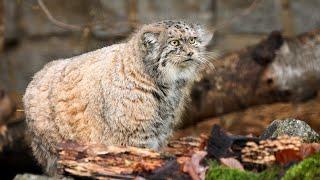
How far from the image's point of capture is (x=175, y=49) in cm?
654

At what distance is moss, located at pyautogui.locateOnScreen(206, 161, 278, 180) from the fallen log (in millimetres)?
5460

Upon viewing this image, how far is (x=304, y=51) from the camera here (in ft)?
35.7

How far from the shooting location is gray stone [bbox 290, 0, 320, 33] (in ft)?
44.3

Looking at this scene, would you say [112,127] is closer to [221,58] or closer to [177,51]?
[177,51]

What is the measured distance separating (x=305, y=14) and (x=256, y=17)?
791 mm

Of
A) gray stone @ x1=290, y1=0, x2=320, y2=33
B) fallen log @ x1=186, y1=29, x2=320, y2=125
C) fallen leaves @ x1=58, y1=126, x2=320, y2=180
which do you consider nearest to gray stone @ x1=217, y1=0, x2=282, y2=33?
gray stone @ x1=290, y1=0, x2=320, y2=33

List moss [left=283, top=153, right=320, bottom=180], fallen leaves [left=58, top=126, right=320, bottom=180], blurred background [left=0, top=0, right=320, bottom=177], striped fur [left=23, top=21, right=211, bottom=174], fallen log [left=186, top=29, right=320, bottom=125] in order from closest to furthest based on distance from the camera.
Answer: moss [left=283, top=153, right=320, bottom=180] < fallen leaves [left=58, top=126, right=320, bottom=180] < striped fur [left=23, top=21, right=211, bottom=174] < fallen log [left=186, top=29, right=320, bottom=125] < blurred background [left=0, top=0, right=320, bottom=177]

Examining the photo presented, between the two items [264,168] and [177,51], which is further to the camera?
[177,51]

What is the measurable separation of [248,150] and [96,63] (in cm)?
189

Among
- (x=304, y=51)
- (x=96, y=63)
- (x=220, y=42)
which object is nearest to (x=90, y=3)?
(x=220, y=42)

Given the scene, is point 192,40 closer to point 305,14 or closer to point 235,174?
point 235,174

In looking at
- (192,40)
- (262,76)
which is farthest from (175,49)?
(262,76)

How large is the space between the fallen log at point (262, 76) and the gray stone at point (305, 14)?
7.94 ft

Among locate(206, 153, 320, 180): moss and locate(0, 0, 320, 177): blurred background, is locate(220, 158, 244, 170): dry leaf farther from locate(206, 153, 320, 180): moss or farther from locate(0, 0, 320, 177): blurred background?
locate(0, 0, 320, 177): blurred background
